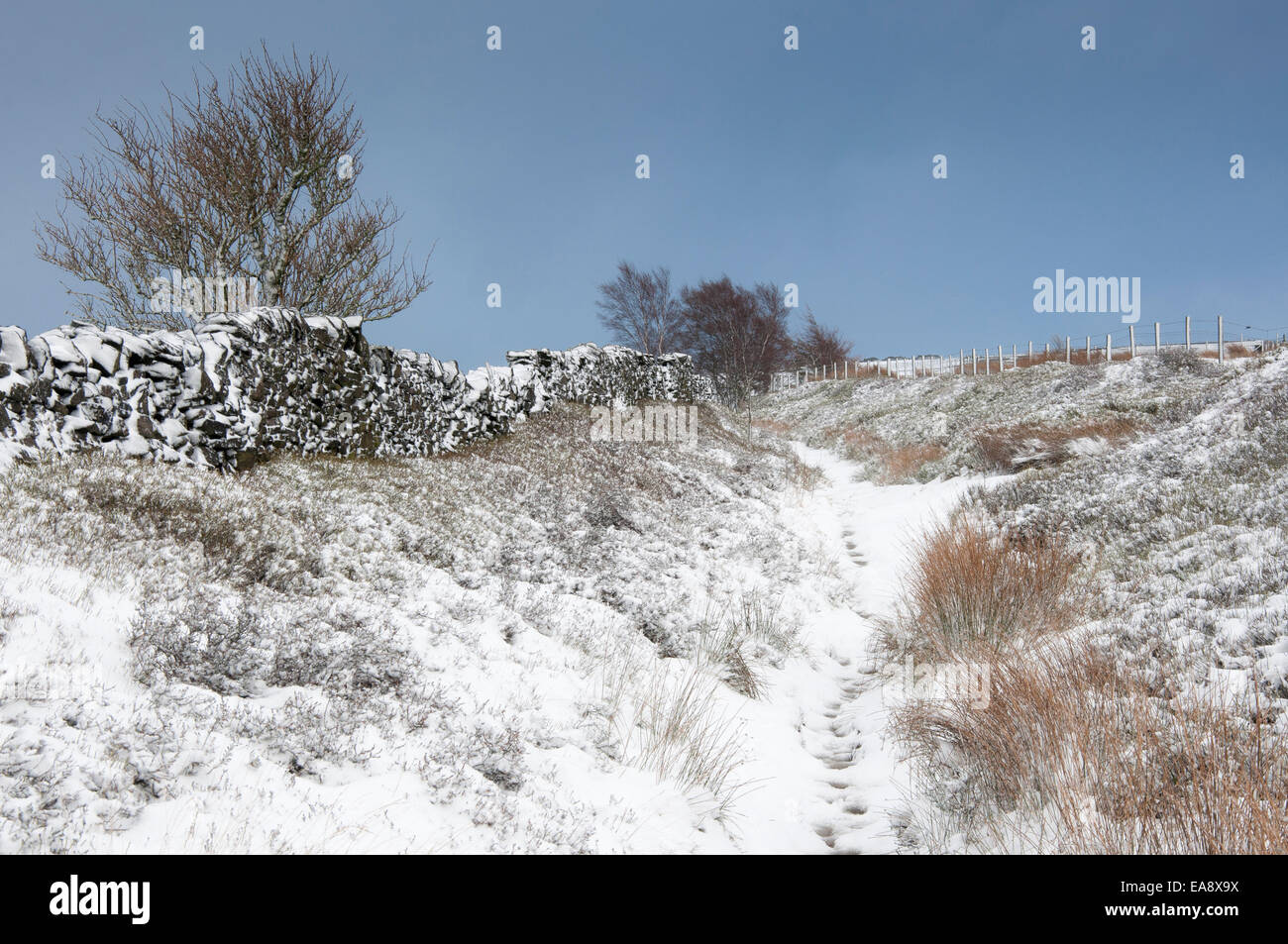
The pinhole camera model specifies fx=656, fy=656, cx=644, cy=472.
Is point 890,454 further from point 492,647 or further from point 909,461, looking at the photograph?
point 492,647

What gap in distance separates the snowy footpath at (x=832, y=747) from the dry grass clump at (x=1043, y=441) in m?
4.40

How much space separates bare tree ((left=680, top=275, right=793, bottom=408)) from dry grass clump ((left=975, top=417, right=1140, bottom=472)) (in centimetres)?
1372

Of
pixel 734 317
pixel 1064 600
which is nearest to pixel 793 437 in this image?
pixel 734 317

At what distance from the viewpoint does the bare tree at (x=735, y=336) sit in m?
29.4

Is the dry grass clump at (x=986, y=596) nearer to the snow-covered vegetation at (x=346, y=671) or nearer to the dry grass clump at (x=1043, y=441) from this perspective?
the snow-covered vegetation at (x=346, y=671)

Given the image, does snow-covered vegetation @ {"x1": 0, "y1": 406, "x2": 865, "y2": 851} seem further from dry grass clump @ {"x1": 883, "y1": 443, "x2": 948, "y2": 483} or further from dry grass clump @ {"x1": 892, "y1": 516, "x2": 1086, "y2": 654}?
dry grass clump @ {"x1": 883, "y1": 443, "x2": 948, "y2": 483}

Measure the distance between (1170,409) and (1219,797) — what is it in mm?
13122

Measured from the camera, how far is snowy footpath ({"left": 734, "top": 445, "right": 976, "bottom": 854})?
4008 mm

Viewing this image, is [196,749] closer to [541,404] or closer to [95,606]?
[95,606]

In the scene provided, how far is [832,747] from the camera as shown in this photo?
5215mm

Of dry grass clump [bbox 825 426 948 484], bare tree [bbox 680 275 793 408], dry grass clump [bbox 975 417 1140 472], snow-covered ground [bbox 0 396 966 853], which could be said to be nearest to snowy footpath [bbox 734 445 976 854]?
snow-covered ground [bbox 0 396 966 853]

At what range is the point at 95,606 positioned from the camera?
12.2 feet

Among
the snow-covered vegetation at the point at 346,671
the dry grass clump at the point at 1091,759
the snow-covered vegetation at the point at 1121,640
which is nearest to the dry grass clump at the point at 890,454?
the snow-covered vegetation at the point at 1121,640

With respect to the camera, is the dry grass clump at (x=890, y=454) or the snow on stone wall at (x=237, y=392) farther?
the dry grass clump at (x=890, y=454)
